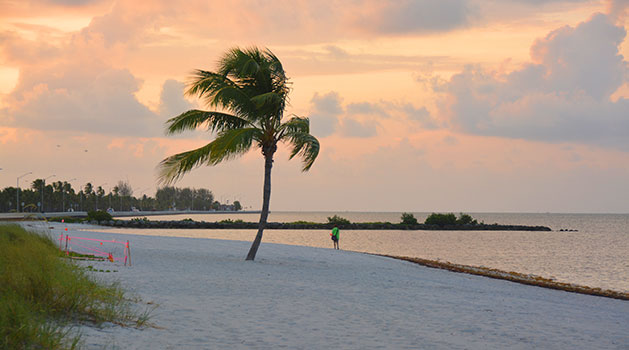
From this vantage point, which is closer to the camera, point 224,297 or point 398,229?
point 224,297

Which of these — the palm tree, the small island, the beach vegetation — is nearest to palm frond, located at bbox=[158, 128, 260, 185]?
the palm tree

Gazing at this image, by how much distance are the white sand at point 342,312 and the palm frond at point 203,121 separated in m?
5.49

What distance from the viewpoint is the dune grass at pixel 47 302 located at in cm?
746

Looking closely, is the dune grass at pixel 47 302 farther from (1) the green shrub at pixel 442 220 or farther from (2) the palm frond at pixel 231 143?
(1) the green shrub at pixel 442 220

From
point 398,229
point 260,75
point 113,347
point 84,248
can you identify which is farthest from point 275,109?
point 398,229

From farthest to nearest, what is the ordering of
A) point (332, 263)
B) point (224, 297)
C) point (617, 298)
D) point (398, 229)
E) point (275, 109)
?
point (398, 229) → point (332, 263) → point (275, 109) → point (617, 298) → point (224, 297)

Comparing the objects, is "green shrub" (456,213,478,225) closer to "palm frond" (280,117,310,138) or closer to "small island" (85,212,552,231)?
"small island" (85,212,552,231)

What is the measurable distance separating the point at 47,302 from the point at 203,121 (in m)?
15.8

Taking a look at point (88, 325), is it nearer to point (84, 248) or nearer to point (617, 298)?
point (84, 248)

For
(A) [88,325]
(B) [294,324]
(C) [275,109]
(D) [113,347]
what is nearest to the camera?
(D) [113,347]

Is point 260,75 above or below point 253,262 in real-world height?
above

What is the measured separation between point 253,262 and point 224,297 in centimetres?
1040

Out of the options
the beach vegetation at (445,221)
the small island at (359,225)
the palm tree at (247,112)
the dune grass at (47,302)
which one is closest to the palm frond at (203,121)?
the palm tree at (247,112)

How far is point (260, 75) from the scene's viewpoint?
80.0 feet
